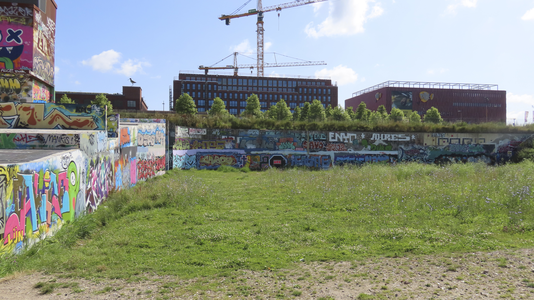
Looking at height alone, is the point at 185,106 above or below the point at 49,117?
above

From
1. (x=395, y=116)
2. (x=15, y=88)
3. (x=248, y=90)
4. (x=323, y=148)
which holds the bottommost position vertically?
(x=323, y=148)

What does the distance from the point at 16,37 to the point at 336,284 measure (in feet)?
66.8

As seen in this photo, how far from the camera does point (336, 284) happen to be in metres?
4.75

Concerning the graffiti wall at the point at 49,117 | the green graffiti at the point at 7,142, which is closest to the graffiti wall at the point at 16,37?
the graffiti wall at the point at 49,117

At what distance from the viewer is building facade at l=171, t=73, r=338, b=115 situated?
3829 inches

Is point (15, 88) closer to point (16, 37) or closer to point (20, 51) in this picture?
point (20, 51)

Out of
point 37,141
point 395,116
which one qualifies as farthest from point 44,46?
point 395,116

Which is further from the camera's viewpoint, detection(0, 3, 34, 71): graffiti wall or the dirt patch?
detection(0, 3, 34, 71): graffiti wall

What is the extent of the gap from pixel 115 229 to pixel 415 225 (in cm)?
726

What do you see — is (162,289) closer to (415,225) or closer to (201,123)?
(415,225)

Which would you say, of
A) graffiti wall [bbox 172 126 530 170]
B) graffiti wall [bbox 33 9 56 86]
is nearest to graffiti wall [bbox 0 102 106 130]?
graffiti wall [bbox 33 9 56 86]

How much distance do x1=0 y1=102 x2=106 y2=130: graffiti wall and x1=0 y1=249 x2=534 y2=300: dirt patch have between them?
A: 8.13 metres

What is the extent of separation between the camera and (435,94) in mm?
78812

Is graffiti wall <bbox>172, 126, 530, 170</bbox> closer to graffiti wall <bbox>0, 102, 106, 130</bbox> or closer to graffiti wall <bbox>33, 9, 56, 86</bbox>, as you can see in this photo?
graffiti wall <bbox>33, 9, 56, 86</bbox>
